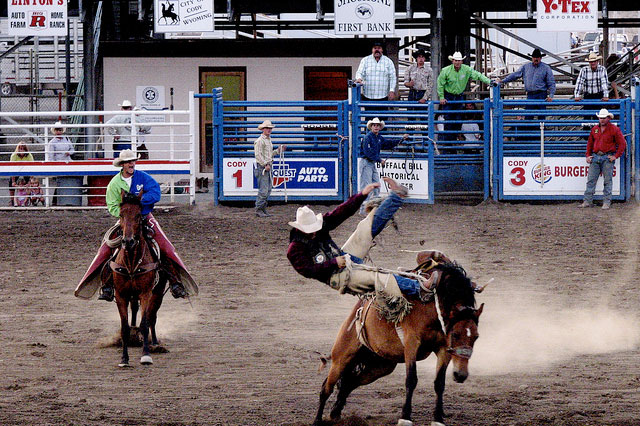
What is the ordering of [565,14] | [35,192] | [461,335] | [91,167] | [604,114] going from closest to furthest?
[461,335] → [604,114] → [565,14] → [91,167] → [35,192]

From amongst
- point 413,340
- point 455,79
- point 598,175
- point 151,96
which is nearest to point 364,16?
point 455,79

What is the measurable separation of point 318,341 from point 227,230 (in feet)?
22.3

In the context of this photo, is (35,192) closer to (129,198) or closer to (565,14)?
(565,14)

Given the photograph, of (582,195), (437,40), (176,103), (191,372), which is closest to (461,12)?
(437,40)

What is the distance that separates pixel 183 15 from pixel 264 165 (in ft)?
11.8

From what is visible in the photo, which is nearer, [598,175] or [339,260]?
[339,260]

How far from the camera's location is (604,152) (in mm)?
16641

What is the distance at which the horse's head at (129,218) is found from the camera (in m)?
8.26

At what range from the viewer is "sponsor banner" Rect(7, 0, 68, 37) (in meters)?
18.4

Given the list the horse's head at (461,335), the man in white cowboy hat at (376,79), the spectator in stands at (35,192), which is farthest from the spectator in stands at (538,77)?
the horse's head at (461,335)

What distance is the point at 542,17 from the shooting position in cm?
1789

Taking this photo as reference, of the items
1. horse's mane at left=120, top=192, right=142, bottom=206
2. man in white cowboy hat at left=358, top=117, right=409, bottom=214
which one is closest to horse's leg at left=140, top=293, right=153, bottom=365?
horse's mane at left=120, top=192, right=142, bottom=206

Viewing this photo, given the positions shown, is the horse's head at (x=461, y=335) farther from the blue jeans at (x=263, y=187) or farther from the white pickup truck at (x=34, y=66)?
the white pickup truck at (x=34, y=66)

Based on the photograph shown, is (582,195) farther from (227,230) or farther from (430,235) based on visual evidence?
(227,230)
